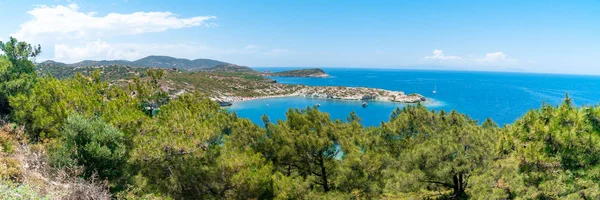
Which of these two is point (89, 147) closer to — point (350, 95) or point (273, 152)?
point (273, 152)

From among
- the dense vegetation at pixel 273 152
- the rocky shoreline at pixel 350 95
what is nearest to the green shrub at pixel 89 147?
the dense vegetation at pixel 273 152

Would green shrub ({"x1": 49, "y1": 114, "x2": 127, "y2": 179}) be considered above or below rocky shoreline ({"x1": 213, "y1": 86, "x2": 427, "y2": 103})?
above

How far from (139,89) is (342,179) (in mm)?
10943

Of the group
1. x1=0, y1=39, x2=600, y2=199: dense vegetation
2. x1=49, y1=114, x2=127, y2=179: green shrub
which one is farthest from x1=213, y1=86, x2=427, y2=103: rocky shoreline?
x1=49, y1=114, x2=127, y2=179: green shrub

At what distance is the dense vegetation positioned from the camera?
9.27m

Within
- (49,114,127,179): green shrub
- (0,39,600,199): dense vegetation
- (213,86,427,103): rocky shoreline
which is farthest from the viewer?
(213,86,427,103): rocky shoreline

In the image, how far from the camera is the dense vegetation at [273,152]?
9266 millimetres

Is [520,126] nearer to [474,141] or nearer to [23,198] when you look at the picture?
[474,141]

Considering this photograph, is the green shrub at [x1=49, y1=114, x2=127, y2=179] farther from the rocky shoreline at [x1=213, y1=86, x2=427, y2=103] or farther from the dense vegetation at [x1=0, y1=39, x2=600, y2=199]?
the rocky shoreline at [x1=213, y1=86, x2=427, y2=103]

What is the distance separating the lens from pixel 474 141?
13.3 meters

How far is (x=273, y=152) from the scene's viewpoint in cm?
1356

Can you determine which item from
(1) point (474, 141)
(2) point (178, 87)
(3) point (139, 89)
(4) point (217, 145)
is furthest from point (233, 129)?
(2) point (178, 87)

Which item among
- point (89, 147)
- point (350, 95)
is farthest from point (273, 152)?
point (350, 95)

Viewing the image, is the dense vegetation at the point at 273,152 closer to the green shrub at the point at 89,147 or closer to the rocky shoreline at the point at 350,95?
the green shrub at the point at 89,147
